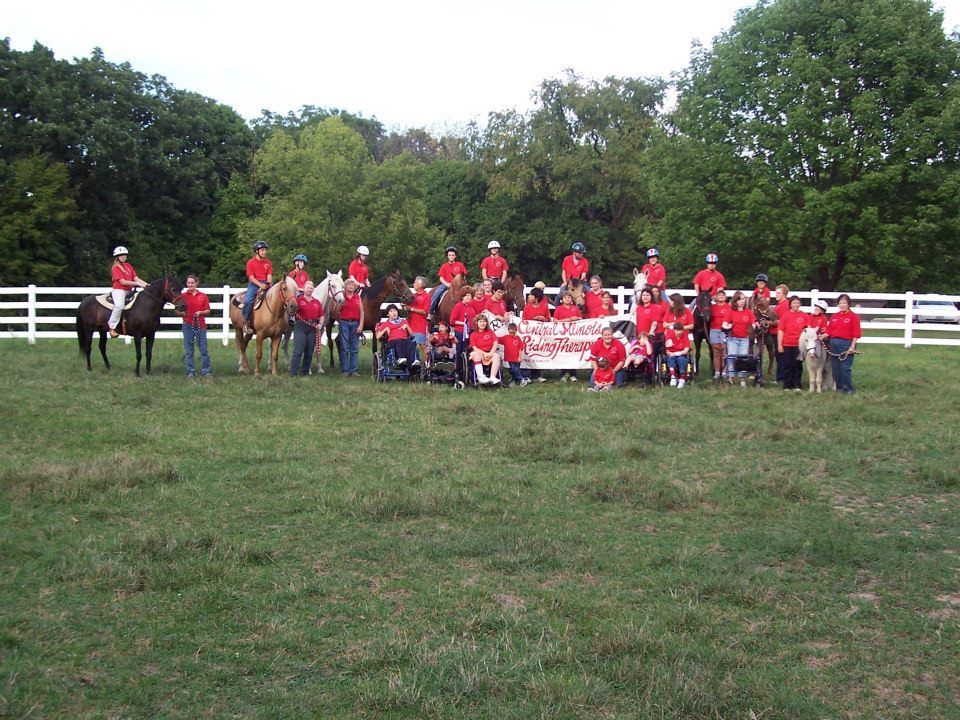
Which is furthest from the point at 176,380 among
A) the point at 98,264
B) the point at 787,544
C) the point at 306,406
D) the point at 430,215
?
the point at 430,215

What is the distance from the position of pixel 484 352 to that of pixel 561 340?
1.93 metres

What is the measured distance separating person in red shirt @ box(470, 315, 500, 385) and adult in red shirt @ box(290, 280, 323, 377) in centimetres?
293

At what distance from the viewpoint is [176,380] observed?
15.3m

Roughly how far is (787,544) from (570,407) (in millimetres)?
6549

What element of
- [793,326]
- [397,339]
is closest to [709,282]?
[793,326]

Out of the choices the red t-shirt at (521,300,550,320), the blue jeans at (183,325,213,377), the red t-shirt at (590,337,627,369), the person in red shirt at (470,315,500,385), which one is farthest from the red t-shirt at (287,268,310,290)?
Answer: the red t-shirt at (590,337,627,369)

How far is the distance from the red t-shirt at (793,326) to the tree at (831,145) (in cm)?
1574

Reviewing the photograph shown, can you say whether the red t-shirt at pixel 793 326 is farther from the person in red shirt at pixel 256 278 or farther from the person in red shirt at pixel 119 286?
the person in red shirt at pixel 119 286

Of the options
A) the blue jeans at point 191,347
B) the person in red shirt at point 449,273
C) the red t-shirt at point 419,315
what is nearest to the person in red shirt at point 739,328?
the person in red shirt at point 449,273

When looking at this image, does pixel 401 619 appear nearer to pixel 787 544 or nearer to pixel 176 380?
pixel 787 544

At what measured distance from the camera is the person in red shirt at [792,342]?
1480 cm

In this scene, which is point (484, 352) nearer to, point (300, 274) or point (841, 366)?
point (300, 274)

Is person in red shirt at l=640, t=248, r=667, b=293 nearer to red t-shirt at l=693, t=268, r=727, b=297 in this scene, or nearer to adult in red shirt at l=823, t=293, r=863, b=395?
red t-shirt at l=693, t=268, r=727, b=297

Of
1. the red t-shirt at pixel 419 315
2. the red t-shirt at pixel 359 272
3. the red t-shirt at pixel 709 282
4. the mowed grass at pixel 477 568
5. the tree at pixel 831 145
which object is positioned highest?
the tree at pixel 831 145
